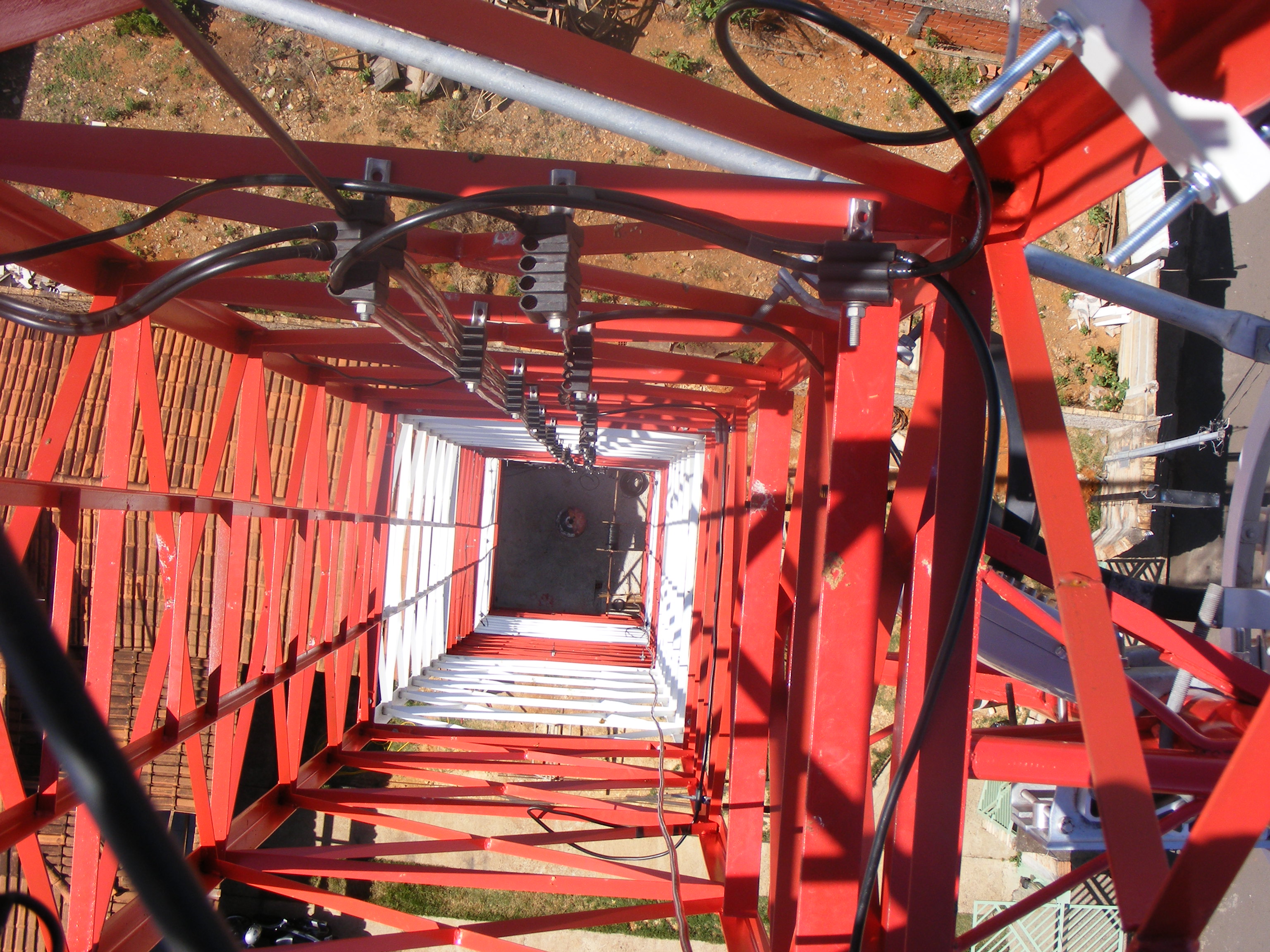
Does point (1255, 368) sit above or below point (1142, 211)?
below

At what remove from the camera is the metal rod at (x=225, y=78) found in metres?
Result: 1.34

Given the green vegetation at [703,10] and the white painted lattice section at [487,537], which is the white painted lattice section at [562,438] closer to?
the white painted lattice section at [487,537]

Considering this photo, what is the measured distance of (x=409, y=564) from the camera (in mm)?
7277

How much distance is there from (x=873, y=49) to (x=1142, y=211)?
1049 cm

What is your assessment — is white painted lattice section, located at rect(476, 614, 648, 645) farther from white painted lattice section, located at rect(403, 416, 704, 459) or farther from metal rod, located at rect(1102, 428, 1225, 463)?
metal rod, located at rect(1102, 428, 1225, 463)

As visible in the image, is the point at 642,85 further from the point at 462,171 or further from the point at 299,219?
the point at 299,219

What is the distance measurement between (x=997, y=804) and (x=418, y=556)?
9174 mm

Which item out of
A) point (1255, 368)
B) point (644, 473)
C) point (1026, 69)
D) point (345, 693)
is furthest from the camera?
point (644, 473)

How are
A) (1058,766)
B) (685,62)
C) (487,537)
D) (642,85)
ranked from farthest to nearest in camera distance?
(487,537) < (685,62) < (1058,766) < (642,85)

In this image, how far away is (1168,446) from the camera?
25.7 ft

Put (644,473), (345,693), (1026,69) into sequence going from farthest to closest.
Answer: (644,473), (345,693), (1026,69)

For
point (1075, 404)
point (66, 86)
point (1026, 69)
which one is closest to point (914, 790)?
point (1026, 69)

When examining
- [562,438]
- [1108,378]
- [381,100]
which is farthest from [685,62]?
[1108,378]

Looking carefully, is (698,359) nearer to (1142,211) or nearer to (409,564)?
(409,564)
